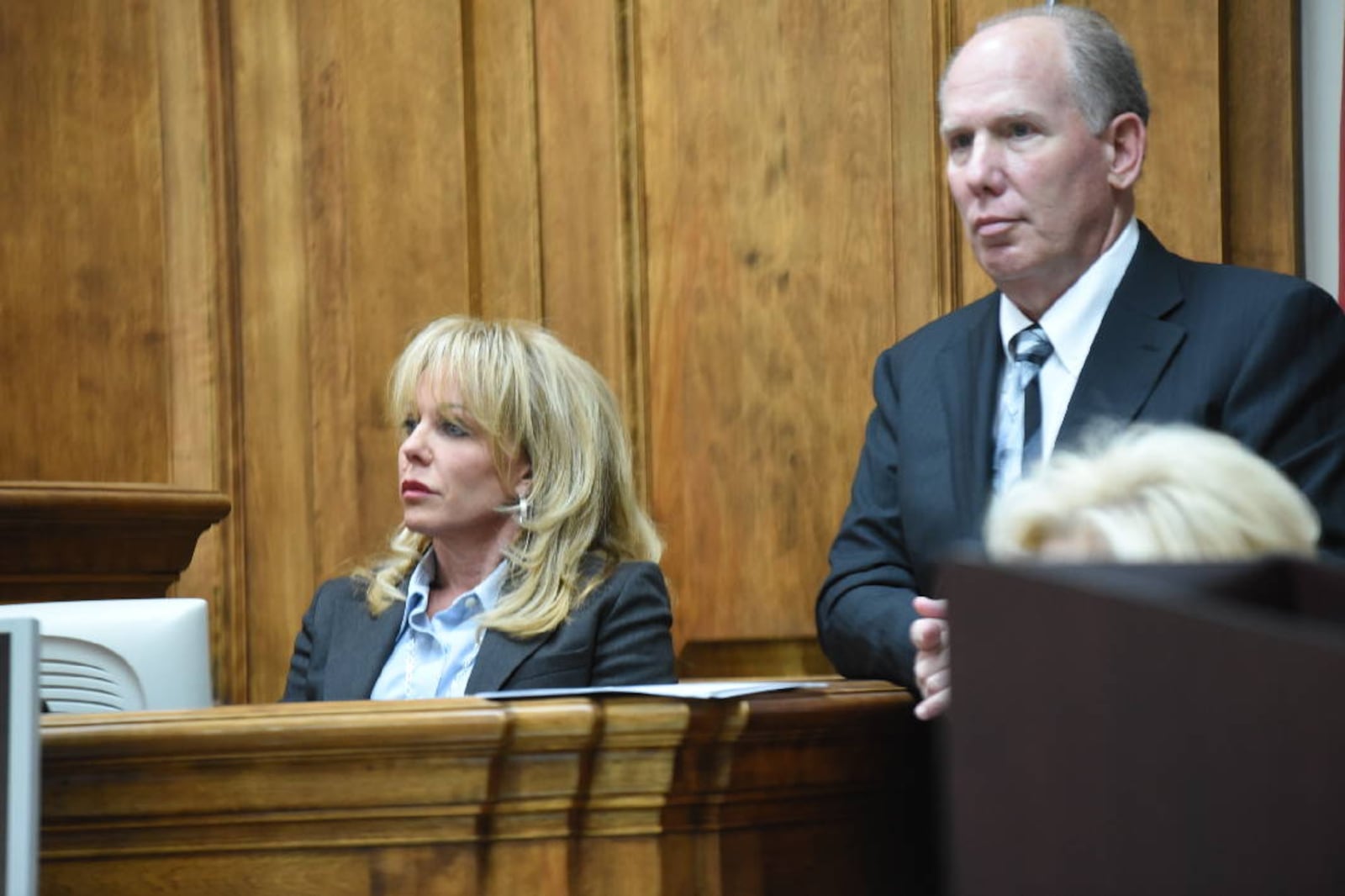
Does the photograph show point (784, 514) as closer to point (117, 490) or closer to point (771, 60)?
point (771, 60)

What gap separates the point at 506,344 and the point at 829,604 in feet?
2.48

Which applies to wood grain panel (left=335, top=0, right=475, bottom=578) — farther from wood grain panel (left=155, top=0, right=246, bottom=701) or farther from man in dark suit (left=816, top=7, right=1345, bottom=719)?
man in dark suit (left=816, top=7, right=1345, bottom=719)

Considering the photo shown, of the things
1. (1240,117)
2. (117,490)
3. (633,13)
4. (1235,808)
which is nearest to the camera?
(1235,808)

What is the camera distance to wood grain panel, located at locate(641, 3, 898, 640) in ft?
11.0

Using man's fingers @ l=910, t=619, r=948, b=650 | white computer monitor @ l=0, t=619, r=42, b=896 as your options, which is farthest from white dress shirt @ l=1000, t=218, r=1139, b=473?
white computer monitor @ l=0, t=619, r=42, b=896

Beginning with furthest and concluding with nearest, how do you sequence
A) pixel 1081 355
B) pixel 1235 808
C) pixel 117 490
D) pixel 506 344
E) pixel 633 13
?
pixel 633 13
pixel 506 344
pixel 117 490
pixel 1081 355
pixel 1235 808

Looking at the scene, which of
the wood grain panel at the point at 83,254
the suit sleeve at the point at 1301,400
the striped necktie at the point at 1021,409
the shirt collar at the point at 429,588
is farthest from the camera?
the wood grain panel at the point at 83,254

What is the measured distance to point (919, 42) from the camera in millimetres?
3346

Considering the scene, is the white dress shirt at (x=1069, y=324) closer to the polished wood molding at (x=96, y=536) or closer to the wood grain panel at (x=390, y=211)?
the polished wood molding at (x=96, y=536)

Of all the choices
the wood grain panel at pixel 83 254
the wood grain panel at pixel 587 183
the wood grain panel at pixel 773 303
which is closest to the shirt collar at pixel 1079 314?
the wood grain panel at pixel 773 303

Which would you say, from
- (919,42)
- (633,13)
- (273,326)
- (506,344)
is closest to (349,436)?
(273,326)

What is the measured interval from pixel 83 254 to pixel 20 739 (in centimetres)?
238

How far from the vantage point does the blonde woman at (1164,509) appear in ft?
3.93

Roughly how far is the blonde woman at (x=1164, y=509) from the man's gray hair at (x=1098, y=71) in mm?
1367
